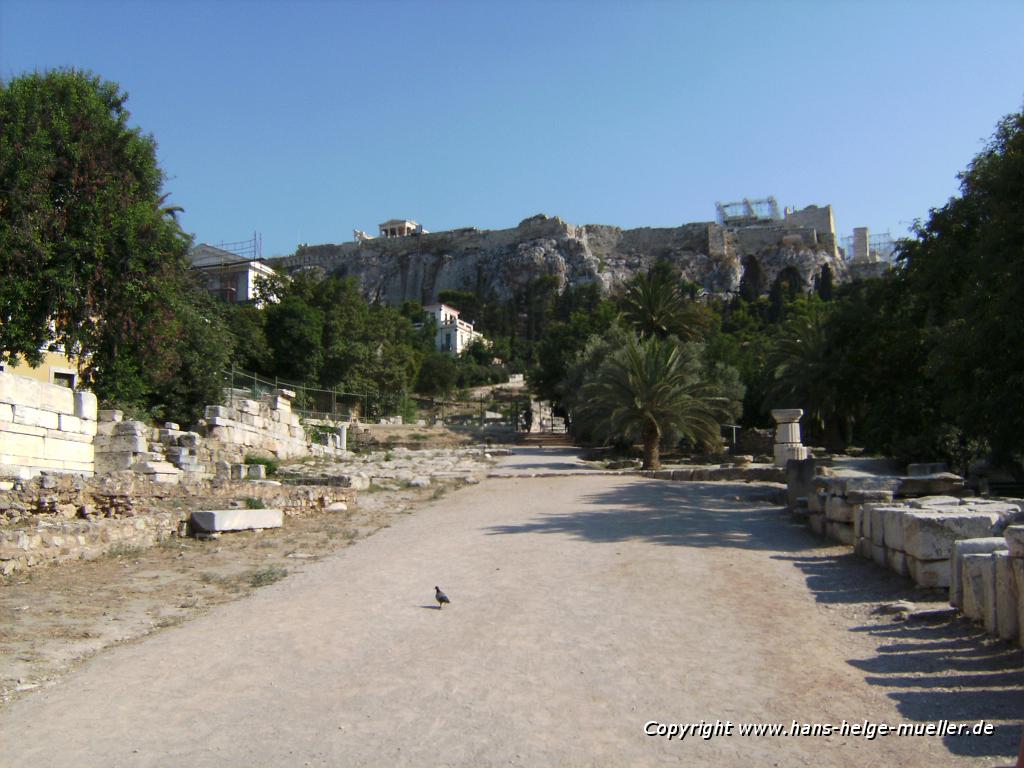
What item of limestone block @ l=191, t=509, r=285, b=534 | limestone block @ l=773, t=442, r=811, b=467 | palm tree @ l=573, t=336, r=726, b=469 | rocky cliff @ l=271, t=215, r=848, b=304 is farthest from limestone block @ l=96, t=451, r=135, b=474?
rocky cliff @ l=271, t=215, r=848, b=304

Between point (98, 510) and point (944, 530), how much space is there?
990 centimetres

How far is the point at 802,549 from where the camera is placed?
9.82 m

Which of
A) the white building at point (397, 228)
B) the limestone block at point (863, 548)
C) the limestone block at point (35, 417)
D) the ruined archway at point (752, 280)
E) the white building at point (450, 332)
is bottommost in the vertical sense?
the limestone block at point (863, 548)

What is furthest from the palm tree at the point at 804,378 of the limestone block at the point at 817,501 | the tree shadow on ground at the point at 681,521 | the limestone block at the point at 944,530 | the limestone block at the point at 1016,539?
the limestone block at the point at 1016,539

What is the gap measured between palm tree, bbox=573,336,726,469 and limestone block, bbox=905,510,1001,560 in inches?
567

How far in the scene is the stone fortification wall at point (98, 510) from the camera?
8.35m

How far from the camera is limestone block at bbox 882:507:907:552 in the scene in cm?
776

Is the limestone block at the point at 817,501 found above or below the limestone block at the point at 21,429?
below

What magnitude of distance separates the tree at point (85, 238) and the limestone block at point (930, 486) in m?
16.0

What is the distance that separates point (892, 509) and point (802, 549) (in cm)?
175

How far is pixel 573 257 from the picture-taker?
332 ft

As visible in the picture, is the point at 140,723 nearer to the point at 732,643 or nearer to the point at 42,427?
the point at 732,643

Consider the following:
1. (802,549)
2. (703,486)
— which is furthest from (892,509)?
(703,486)

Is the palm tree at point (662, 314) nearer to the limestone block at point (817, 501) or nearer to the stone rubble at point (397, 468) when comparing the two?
the stone rubble at point (397, 468)
